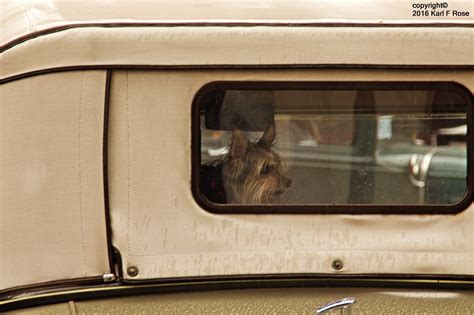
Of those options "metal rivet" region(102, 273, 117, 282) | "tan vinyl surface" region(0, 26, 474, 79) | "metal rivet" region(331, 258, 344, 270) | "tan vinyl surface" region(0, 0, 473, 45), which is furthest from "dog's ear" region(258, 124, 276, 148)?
"metal rivet" region(102, 273, 117, 282)

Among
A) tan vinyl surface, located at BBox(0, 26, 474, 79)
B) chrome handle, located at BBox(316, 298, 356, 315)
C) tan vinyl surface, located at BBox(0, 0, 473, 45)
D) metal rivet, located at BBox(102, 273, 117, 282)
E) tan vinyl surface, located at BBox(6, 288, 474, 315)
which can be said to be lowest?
tan vinyl surface, located at BBox(6, 288, 474, 315)

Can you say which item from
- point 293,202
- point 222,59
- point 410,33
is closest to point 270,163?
point 293,202

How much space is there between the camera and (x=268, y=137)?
12.5 ft

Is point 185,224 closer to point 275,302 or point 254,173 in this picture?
point 254,173

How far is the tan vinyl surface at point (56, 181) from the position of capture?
147 inches

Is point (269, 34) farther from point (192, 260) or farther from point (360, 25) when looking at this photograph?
point (192, 260)

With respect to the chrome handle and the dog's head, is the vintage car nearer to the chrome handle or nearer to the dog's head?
the dog's head

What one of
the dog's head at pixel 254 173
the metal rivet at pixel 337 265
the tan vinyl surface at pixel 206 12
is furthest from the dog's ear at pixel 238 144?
the metal rivet at pixel 337 265

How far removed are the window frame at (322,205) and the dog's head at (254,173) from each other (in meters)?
0.08

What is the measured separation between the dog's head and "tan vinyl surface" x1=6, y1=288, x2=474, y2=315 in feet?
1.24

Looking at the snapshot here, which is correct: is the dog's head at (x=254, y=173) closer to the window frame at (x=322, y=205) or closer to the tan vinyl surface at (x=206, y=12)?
the window frame at (x=322, y=205)

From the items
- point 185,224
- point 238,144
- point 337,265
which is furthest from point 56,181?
point 337,265

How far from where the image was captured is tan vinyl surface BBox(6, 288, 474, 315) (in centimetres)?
371

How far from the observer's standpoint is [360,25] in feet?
12.3
